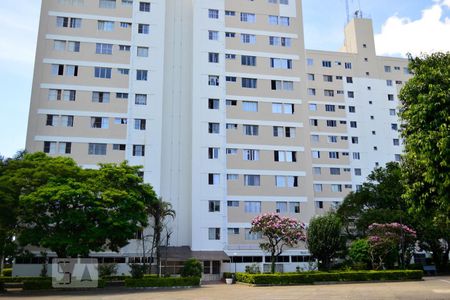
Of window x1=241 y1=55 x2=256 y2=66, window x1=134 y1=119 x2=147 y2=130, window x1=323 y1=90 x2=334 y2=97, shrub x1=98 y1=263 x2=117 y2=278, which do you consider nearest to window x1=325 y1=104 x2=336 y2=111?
window x1=323 y1=90 x2=334 y2=97

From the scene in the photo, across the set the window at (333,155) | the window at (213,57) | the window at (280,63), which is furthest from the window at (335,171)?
the window at (213,57)

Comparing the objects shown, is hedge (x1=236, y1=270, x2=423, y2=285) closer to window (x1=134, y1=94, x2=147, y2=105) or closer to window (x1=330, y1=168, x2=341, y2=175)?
window (x1=134, y1=94, x2=147, y2=105)

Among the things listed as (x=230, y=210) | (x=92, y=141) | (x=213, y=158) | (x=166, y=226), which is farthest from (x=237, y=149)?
(x=92, y=141)

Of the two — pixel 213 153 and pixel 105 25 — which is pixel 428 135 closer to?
pixel 213 153

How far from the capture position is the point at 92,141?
40.1m

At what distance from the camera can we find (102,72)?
42.0 meters

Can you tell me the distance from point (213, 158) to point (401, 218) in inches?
747

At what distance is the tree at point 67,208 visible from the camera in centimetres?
2719

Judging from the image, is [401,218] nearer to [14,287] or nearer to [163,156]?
[163,156]

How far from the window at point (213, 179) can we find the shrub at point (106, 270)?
11.8 m

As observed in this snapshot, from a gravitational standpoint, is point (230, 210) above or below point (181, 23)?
below

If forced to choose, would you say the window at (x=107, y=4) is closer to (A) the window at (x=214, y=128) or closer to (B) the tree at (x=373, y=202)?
(A) the window at (x=214, y=128)

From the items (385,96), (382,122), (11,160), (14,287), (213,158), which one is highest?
(385,96)

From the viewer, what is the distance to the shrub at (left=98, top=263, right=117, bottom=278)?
35.1 m
